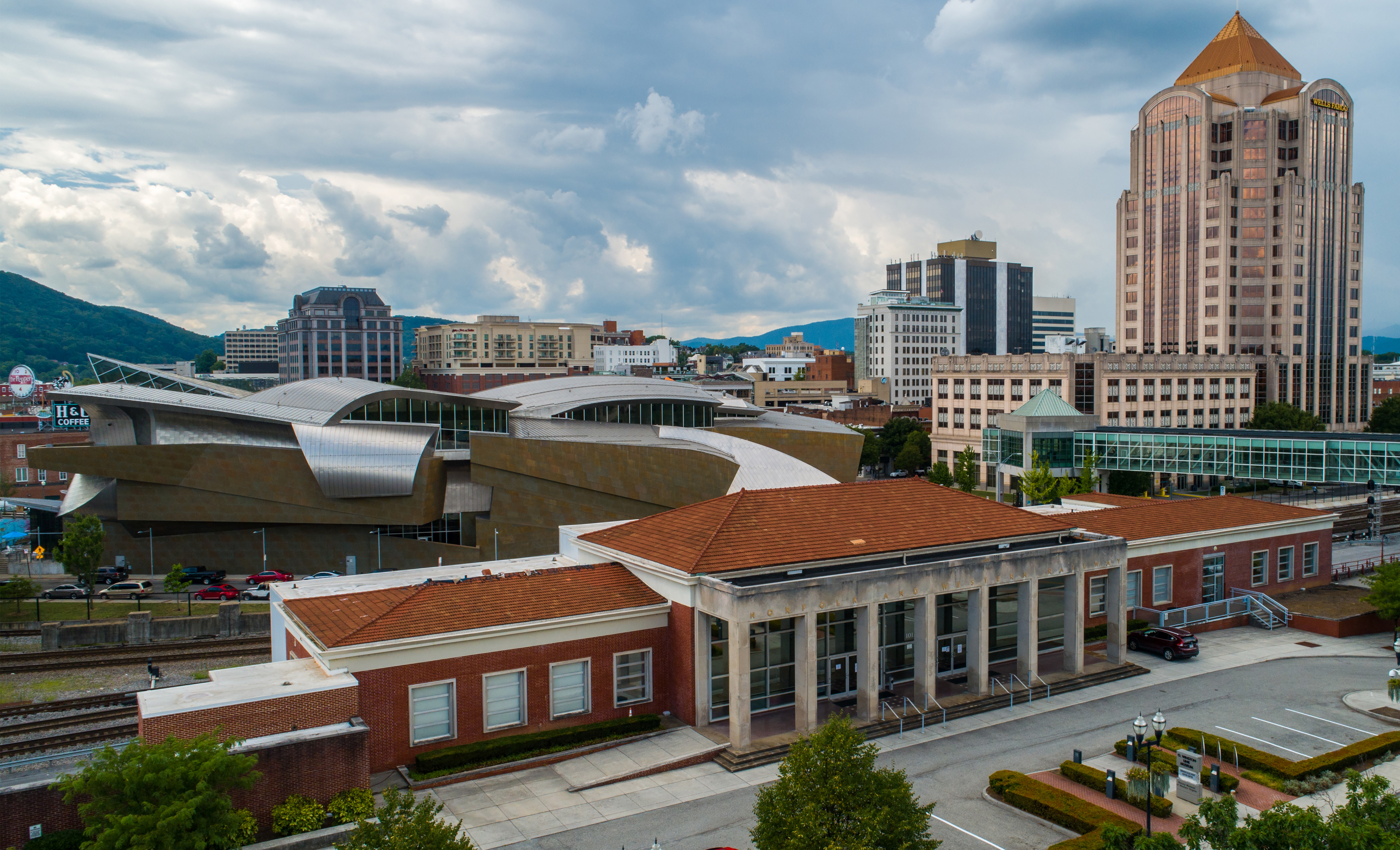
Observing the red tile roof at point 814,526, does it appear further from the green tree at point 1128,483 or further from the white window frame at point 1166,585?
the green tree at point 1128,483

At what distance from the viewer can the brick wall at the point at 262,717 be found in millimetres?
23328

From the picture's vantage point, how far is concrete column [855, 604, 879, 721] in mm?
31984

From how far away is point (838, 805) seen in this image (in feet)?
59.3

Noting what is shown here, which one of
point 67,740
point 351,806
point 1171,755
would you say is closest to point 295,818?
point 351,806

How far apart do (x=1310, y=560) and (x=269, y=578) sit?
204 feet

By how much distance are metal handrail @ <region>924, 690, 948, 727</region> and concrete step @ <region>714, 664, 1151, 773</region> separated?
0.07 m

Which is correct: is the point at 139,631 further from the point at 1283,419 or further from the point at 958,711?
the point at 1283,419

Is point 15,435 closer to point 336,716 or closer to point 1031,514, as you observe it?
point 336,716

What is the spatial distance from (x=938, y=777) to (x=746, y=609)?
733 cm

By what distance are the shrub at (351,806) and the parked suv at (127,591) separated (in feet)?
141

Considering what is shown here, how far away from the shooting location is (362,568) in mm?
68562

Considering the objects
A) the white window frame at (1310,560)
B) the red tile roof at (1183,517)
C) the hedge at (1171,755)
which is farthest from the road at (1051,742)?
the white window frame at (1310,560)

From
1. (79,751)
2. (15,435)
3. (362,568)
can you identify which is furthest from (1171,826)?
(15,435)

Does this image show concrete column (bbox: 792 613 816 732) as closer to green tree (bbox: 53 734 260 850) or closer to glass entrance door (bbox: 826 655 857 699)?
glass entrance door (bbox: 826 655 857 699)
